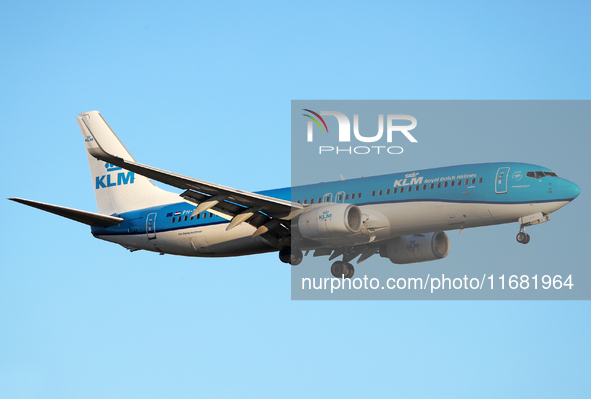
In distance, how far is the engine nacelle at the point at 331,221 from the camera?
30562 mm

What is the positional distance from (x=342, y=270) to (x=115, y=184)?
49.1ft

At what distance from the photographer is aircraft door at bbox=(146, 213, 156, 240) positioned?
38.5 m

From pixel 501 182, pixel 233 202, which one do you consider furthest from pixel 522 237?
pixel 233 202

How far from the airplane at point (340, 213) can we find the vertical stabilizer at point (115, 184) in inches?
39.6

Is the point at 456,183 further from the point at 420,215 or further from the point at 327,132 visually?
the point at 327,132

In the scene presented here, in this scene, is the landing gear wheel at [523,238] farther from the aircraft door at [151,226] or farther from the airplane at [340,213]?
the aircraft door at [151,226]

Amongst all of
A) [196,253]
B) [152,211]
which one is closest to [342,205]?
[196,253]

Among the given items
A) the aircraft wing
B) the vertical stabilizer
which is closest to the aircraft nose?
the aircraft wing

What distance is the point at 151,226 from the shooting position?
127 ft

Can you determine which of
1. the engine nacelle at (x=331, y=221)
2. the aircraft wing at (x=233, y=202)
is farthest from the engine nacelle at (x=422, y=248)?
the aircraft wing at (x=233, y=202)

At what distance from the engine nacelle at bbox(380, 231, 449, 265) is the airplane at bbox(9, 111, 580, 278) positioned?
1.9 inches

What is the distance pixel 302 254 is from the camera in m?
34.7

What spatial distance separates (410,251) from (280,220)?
662 cm

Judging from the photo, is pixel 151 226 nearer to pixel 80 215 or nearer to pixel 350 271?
pixel 80 215
